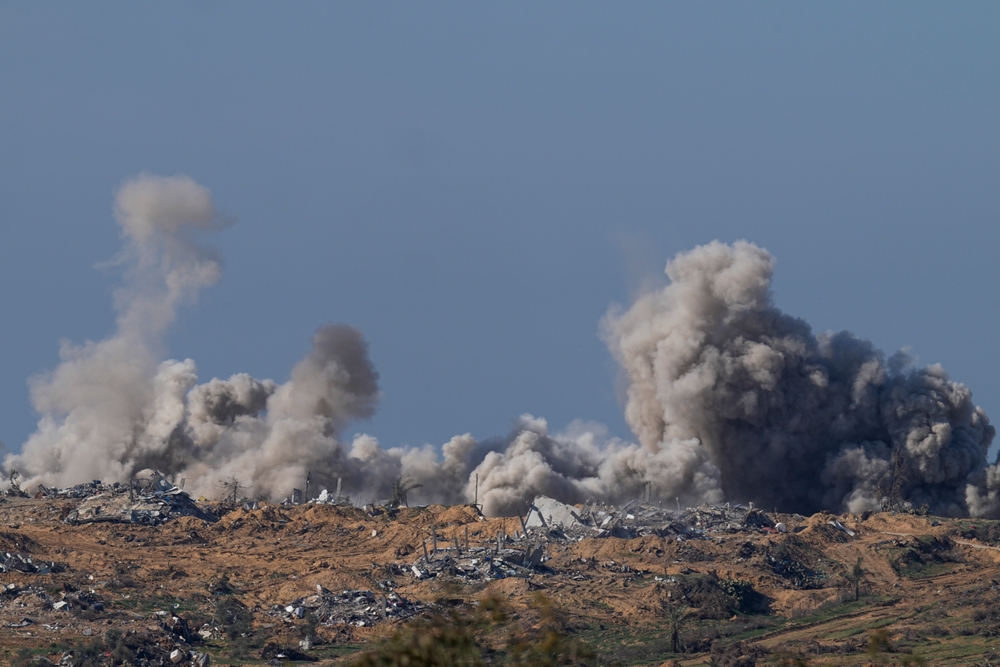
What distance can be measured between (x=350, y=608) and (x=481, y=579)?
5865 mm

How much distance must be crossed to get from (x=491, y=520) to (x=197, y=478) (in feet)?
82.6

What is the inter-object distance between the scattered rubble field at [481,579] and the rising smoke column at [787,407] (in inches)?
288

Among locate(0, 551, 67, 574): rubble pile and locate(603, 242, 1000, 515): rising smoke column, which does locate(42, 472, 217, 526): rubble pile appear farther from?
locate(603, 242, 1000, 515): rising smoke column

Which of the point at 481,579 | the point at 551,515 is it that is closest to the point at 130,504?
the point at 551,515

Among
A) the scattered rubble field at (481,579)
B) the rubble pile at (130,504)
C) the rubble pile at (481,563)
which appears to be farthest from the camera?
the rubble pile at (130,504)

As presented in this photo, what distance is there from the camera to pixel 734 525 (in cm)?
7631

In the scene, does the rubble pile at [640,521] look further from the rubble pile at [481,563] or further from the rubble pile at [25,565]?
the rubble pile at [25,565]

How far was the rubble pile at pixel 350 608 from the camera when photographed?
193 feet

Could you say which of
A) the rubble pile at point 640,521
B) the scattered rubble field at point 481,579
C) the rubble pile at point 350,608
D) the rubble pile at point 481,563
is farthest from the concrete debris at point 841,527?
the rubble pile at point 350,608

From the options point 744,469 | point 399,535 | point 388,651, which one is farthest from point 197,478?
point 388,651

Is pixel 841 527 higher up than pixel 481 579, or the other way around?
pixel 841 527

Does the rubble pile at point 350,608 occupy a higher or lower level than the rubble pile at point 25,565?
lower

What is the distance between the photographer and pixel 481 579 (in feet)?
208

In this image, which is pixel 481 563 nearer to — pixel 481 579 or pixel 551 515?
pixel 481 579
